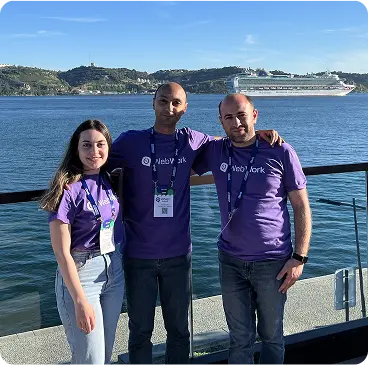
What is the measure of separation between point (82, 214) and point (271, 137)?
0.87 metres

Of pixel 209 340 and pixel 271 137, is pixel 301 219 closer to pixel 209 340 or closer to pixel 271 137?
pixel 271 137

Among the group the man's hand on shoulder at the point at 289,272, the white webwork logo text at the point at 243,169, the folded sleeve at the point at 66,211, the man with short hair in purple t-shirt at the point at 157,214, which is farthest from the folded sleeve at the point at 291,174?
the folded sleeve at the point at 66,211

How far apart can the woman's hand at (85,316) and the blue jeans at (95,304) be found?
0.04 metres

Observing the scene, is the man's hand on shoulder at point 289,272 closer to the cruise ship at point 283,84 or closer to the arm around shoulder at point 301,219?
the arm around shoulder at point 301,219

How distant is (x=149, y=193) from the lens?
2.34 m

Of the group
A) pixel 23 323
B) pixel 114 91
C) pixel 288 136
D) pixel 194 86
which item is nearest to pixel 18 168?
pixel 288 136

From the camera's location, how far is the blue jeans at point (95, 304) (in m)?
2.07

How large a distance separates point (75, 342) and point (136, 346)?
445 millimetres

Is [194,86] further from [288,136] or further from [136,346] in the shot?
[136,346]

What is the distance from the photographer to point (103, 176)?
7.38 feet

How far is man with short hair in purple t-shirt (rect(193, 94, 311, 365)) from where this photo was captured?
2270 millimetres

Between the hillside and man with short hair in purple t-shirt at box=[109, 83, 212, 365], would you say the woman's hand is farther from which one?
the hillside

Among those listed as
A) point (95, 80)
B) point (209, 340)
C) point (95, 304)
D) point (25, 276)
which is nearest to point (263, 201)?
point (95, 304)

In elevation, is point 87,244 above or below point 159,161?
below
